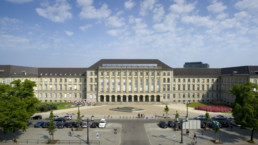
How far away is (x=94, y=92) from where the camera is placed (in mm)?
87125

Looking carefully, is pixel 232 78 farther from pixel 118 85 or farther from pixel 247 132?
pixel 118 85

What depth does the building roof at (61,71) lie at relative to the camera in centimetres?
9281

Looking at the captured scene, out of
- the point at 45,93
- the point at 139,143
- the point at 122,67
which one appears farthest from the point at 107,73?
the point at 139,143

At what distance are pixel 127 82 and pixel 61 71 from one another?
37.0 meters

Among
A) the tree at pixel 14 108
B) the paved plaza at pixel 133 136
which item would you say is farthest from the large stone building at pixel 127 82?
the tree at pixel 14 108

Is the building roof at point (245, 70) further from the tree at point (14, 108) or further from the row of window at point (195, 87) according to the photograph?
the tree at point (14, 108)

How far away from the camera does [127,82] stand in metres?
86.4

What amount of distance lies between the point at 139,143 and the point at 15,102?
80.0 feet

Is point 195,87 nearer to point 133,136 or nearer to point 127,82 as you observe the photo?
point 127,82

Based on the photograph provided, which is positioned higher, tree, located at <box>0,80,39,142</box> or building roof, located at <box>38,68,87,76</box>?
building roof, located at <box>38,68,87,76</box>

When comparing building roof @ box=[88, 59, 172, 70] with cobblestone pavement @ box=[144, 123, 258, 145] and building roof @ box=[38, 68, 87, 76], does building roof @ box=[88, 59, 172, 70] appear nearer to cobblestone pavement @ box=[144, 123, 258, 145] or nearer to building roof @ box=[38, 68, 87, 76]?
building roof @ box=[38, 68, 87, 76]

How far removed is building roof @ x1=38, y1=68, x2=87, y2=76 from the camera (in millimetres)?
92812

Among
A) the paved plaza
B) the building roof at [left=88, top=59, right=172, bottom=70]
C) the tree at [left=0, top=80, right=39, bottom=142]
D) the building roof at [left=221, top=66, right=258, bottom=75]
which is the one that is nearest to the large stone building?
the building roof at [left=88, top=59, right=172, bottom=70]

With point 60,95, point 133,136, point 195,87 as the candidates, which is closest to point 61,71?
point 60,95
